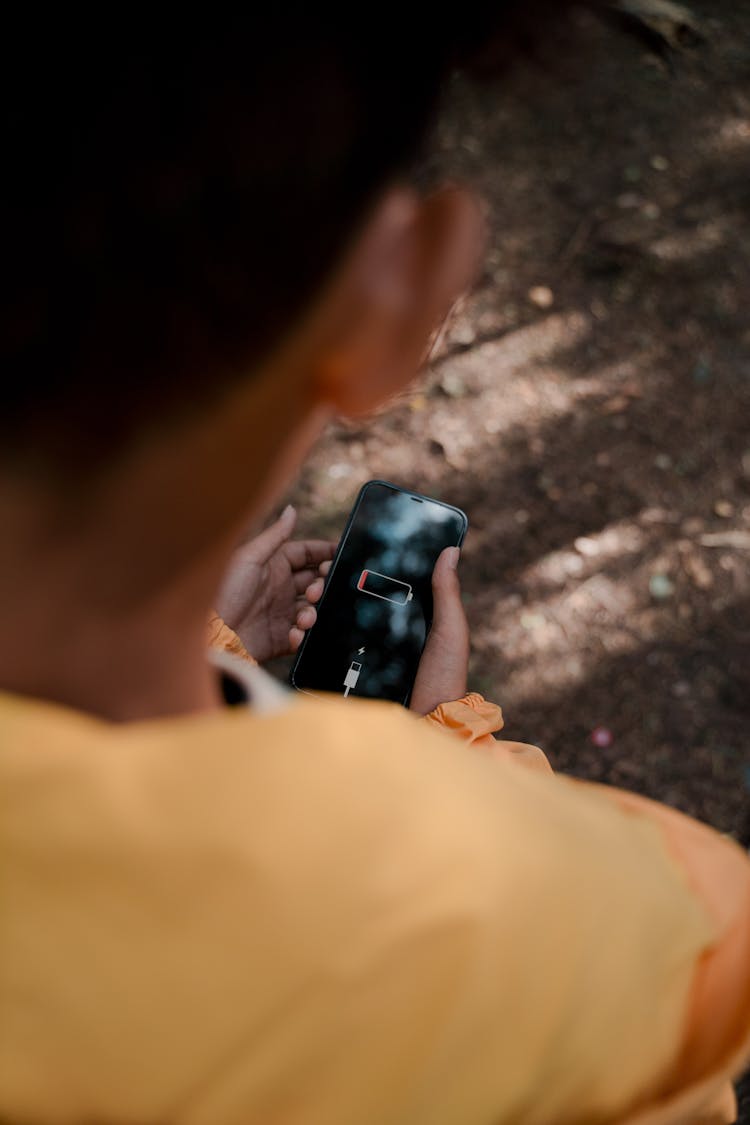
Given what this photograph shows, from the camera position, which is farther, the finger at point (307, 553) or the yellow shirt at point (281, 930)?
the finger at point (307, 553)

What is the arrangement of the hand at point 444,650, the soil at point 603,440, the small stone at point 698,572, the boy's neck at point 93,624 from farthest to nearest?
the small stone at point 698,572, the soil at point 603,440, the hand at point 444,650, the boy's neck at point 93,624

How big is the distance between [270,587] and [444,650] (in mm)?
418

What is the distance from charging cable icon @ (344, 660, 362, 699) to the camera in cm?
185

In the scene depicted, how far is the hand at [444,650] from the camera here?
174 cm

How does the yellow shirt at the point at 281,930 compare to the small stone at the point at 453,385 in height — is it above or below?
above

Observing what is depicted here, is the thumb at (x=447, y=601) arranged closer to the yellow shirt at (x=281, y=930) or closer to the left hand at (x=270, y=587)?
the left hand at (x=270, y=587)

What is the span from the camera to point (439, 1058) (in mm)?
640

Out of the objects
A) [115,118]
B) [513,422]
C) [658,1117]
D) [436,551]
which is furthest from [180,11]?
[513,422]

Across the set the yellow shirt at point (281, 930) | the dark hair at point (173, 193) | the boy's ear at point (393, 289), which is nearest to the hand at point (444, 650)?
the yellow shirt at point (281, 930)

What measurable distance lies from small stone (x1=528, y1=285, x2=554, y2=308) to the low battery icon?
184cm

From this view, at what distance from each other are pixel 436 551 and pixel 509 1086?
1.39 m

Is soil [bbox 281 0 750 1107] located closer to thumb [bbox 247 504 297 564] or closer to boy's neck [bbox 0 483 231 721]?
thumb [bbox 247 504 297 564]

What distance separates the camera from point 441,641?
1.81m

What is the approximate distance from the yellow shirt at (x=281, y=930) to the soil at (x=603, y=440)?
1989 millimetres
